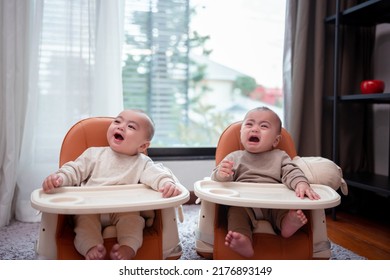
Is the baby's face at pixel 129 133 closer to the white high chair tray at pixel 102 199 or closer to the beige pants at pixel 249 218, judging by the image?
the white high chair tray at pixel 102 199

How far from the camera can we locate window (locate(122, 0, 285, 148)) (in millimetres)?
2436

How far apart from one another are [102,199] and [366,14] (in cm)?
188

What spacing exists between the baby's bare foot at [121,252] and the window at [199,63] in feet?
4.58

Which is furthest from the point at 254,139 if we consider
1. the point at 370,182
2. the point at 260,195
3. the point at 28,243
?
the point at 28,243

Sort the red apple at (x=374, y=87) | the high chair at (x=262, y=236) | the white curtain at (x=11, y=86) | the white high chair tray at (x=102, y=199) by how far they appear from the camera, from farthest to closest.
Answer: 1. the red apple at (x=374, y=87)
2. the white curtain at (x=11, y=86)
3. the high chair at (x=262, y=236)
4. the white high chair tray at (x=102, y=199)

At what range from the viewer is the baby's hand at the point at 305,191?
1.25 metres

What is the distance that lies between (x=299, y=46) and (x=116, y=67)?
3.65 ft

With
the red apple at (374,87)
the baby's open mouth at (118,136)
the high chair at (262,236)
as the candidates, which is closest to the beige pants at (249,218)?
the high chair at (262,236)

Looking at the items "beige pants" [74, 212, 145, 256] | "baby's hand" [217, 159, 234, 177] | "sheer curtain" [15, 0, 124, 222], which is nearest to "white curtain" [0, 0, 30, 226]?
"sheer curtain" [15, 0, 124, 222]

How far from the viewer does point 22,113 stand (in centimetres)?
200

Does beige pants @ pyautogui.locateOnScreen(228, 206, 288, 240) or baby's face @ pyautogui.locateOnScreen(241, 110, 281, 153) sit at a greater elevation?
baby's face @ pyautogui.locateOnScreen(241, 110, 281, 153)

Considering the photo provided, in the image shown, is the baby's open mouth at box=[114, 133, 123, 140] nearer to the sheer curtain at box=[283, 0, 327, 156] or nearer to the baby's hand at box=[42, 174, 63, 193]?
the baby's hand at box=[42, 174, 63, 193]

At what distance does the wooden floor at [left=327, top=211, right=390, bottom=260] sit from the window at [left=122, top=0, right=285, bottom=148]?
0.95 meters
